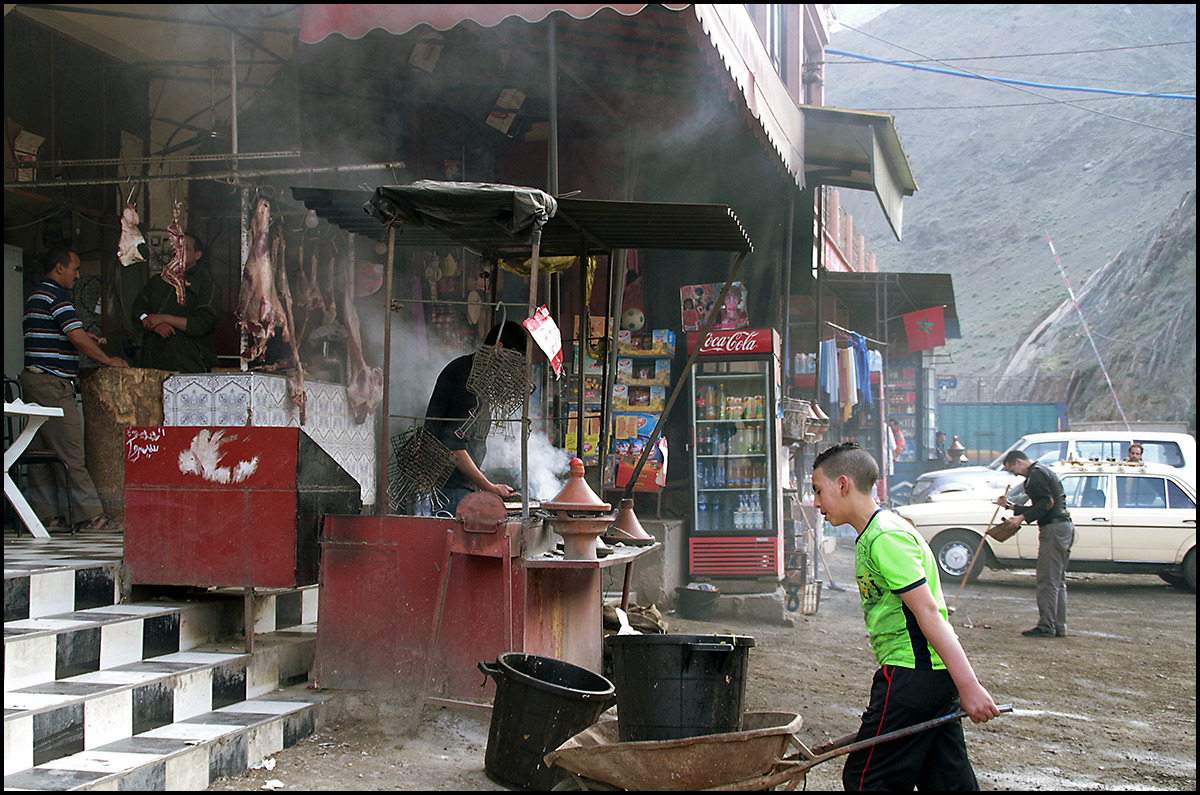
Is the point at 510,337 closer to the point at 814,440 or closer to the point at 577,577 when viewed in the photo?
the point at 577,577

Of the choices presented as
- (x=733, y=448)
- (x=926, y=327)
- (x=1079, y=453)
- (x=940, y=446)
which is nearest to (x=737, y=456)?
(x=733, y=448)

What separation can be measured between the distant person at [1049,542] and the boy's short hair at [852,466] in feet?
24.4

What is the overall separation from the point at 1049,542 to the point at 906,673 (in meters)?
7.73

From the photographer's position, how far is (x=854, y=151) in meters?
10.7

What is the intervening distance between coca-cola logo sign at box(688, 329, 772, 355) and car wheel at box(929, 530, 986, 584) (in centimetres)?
515

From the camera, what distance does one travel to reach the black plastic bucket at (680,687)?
397 centimetres

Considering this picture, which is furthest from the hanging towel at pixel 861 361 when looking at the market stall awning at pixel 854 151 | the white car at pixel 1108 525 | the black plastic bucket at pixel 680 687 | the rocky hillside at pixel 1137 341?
the rocky hillside at pixel 1137 341

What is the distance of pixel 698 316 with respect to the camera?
34.1 ft

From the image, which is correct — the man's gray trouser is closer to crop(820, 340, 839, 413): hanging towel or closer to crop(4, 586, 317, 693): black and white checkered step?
crop(820, 340, 839, 413): hanging towel

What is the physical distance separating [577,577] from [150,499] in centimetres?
258

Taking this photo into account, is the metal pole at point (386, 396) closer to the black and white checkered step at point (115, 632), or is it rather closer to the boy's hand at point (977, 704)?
the black and white checkered step at point (115, 632)

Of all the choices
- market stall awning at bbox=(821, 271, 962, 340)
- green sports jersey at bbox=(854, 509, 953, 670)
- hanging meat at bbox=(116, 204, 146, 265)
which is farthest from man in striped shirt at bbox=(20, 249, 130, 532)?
market stall awning at bbox=(821, 271, 962, 340)

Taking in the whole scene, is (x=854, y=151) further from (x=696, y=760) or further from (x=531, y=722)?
(x=696, y=760)

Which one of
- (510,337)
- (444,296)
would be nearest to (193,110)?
(444,296)
